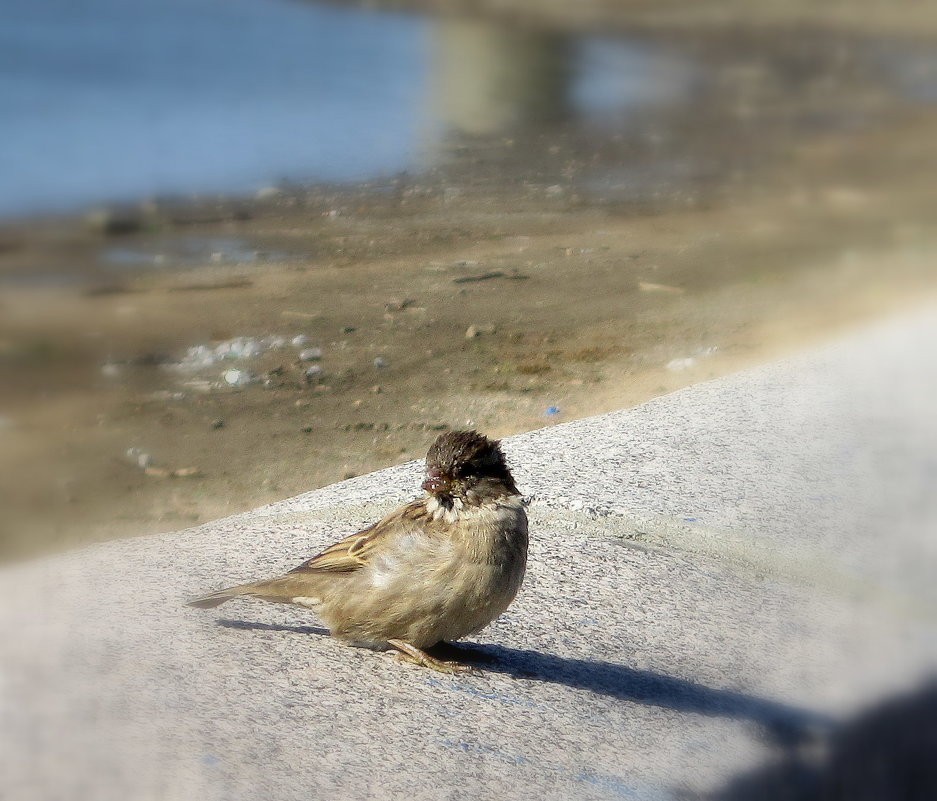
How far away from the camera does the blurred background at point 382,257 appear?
10164 mm

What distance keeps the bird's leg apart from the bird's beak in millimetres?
432

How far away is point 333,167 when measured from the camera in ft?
63.0

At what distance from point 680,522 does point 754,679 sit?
3.30ft

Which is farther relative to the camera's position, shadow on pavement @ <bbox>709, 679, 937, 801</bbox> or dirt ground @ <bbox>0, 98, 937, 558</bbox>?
dirt ground @ <bbox>0, 98, 937, 558</bbox>

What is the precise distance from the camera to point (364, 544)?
3574mm

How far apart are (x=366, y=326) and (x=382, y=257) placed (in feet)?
8.63

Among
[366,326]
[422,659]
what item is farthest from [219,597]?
[366,326]

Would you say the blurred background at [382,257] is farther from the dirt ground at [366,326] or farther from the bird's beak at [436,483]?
the bird's beak at [436,483]

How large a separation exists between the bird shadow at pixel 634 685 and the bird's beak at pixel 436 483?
1.63 ft

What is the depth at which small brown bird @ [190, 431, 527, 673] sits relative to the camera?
3408 mm

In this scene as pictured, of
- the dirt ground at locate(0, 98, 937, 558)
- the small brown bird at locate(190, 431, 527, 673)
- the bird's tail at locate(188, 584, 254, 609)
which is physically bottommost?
the dirt ground at locate(0, 98, 937, 558)

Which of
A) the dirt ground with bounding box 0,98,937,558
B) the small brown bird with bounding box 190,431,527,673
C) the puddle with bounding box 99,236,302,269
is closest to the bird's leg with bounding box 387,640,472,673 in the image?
the small brown bird with bounding box 190,431,527,673

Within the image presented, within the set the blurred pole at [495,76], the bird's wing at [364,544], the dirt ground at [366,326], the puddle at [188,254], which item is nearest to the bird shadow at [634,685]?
the bird's wing at [364,544]

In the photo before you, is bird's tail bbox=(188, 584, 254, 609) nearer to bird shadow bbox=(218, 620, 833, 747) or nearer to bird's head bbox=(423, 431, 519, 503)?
bird shadow bbox=(218, 620, 833, 747)
